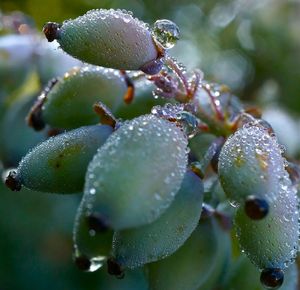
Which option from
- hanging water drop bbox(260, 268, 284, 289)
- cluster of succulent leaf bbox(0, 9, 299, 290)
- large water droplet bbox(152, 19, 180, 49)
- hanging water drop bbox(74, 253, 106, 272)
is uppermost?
large water droplet bbox(152, 19, 180, 49)

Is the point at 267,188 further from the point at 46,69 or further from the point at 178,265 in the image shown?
the point at 46,69

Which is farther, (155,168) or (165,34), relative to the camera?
(165,34)


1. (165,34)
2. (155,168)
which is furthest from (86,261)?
(165,34)

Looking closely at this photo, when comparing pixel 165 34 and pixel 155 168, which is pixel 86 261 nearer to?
pixel 155 168

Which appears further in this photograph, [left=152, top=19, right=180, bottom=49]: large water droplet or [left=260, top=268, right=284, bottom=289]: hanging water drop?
[left=152, top=19, right=180, bottom=49]: large water droplet

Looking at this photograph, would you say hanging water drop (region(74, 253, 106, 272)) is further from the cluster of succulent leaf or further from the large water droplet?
the large water droplet

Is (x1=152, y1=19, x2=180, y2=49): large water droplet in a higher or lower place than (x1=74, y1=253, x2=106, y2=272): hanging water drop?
higher

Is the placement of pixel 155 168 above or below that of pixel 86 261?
above

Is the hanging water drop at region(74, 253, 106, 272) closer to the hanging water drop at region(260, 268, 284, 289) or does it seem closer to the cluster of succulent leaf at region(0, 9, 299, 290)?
the cluster of succulent leaf at region(0, 9, 299, 290)

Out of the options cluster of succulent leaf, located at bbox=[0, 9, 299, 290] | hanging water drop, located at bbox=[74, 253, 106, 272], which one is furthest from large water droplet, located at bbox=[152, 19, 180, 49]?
hanging water drop, located at bbox=[74, 253, 106, 272]
